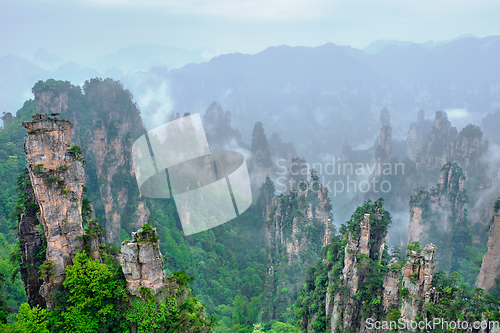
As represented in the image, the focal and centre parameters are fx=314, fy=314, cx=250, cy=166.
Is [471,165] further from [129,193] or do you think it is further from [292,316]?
[129,193]

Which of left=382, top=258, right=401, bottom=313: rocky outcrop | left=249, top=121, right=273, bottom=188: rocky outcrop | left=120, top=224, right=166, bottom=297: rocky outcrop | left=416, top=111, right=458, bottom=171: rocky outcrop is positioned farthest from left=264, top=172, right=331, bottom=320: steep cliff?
left=416, top=111, right=458, bottom=171: rocky outcrop

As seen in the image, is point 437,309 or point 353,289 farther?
point 353,289

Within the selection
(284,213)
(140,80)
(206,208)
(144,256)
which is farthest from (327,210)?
(140,80)

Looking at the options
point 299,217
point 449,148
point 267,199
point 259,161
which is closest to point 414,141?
point 449,148

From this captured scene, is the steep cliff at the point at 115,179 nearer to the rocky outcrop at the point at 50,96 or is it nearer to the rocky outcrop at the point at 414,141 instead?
the rocky outcrop at the point at 50,96

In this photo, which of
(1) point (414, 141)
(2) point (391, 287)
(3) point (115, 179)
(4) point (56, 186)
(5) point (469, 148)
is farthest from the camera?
(1) point (414, 141)

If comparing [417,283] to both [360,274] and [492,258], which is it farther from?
[492,258]
